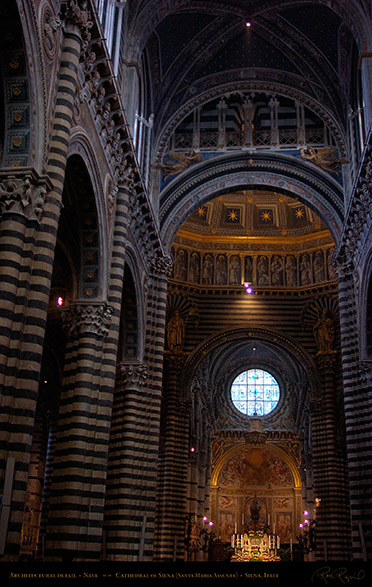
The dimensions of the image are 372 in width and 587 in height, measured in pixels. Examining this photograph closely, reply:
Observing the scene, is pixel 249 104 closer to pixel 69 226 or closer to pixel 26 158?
pixel 69 226

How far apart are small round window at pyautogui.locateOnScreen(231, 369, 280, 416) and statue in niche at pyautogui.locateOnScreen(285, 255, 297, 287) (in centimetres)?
1488

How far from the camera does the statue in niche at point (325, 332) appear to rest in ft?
104

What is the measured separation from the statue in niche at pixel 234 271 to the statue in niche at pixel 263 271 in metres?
1.16

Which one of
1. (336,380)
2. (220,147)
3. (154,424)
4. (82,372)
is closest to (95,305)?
(82,372)

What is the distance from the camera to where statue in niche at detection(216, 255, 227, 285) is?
110 ft

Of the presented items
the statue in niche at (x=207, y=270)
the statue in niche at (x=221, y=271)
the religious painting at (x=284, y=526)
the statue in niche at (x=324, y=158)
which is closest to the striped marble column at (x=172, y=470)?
the statue in niche at (x=207, y=270)

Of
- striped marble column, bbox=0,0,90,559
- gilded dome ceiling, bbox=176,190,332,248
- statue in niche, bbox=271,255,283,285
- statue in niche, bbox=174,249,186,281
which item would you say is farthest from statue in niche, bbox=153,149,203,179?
striped marble column, bbox=0,0,90,559

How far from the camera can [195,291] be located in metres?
33.1

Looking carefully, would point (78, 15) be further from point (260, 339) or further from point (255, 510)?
point (255, 510)

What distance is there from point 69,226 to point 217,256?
17774 millimetres

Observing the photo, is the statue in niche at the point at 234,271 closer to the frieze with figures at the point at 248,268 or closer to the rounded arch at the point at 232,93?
the frieze with figures at the point at 248,268

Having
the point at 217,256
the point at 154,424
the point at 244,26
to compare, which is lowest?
the point at 154,424
